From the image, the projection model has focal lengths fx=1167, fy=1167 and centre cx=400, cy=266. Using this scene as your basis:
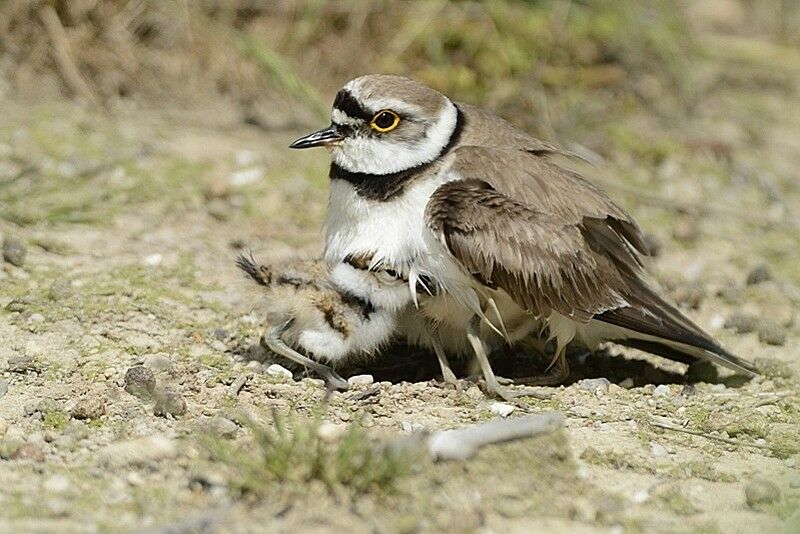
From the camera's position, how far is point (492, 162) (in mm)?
4289

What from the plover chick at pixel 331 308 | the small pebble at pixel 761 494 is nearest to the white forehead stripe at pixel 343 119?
the plover chick at pixel 331 308

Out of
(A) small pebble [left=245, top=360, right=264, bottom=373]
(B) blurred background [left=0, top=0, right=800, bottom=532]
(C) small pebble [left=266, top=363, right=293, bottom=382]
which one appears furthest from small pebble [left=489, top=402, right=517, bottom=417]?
(A) small pebble [left=245, top=360, right=264, bottom=373]

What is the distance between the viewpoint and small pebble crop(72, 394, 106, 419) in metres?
3.68

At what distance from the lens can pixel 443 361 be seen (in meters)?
4.41

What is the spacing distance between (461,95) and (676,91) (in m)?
1.72

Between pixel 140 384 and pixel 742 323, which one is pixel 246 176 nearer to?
pixel 140 384

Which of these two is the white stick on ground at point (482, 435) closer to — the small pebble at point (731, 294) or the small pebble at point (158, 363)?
the small pebble at point (158, 363)

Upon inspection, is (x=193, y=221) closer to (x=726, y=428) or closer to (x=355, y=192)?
(x=355, y=192)

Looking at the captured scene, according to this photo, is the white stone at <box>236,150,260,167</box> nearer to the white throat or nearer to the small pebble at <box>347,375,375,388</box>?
the white throat

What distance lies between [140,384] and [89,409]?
0.79 feet

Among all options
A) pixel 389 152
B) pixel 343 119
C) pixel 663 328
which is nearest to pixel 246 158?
pixel 343 119

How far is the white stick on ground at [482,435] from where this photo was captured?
3.32 m

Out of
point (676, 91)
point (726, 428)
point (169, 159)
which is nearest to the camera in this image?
point (726, 428)

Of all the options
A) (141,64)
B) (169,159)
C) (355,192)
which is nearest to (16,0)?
(141,64)
